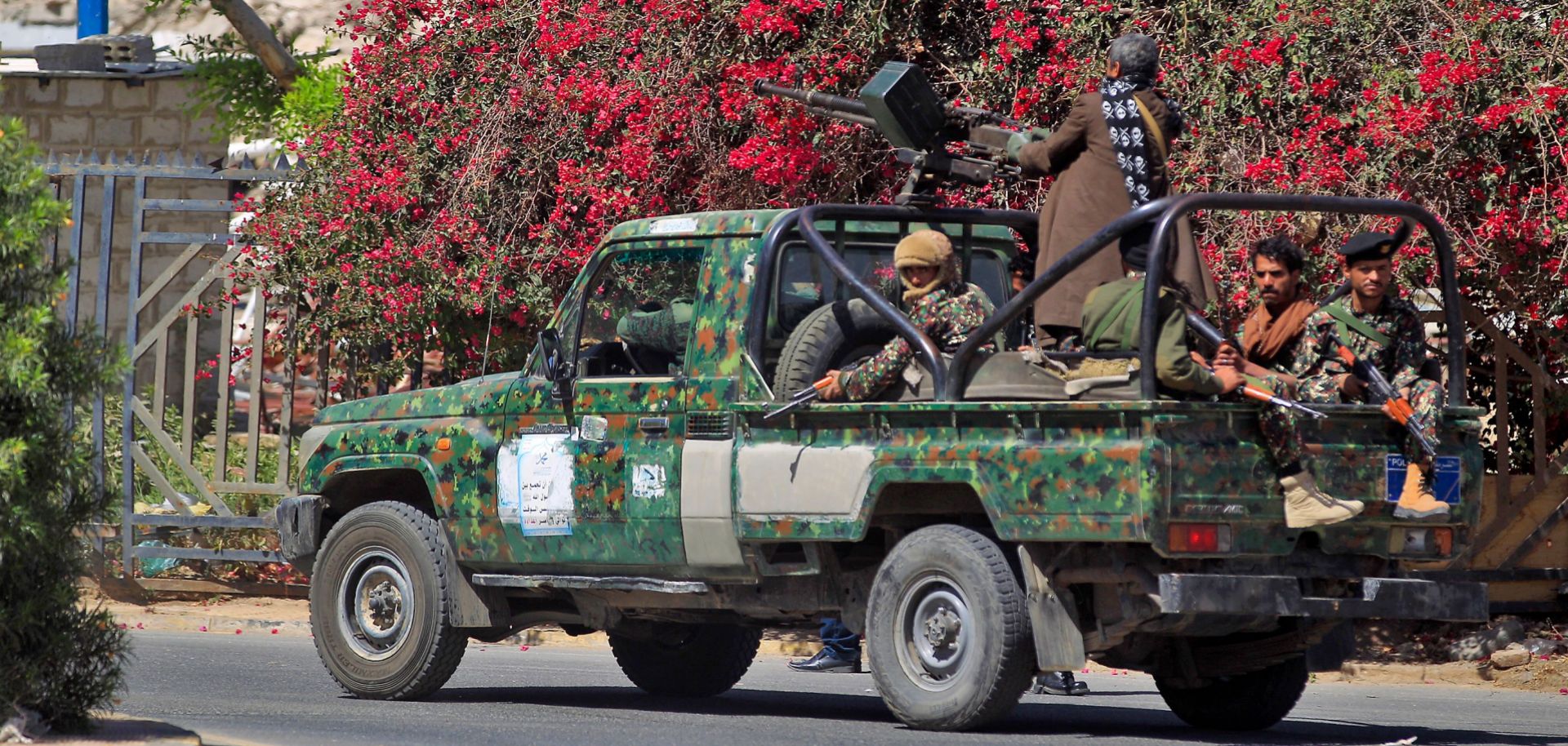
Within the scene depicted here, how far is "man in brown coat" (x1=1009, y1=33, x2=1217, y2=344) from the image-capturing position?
862 cm

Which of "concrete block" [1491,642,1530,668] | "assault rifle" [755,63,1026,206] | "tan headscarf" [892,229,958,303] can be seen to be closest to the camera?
"tan headscarf" [892,229,958,303]

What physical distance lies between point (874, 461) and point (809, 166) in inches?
188

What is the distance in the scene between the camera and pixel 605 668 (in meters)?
12.6

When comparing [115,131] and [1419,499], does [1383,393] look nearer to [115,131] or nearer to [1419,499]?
[1419,499]

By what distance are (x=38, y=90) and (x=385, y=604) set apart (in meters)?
14.0

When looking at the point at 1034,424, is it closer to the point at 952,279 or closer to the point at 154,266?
the point at 952,279

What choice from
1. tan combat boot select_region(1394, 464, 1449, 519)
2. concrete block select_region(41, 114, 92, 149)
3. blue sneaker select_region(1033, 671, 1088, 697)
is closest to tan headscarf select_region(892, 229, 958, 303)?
tan combat boot select_region(1394, 464, 1449, 519)

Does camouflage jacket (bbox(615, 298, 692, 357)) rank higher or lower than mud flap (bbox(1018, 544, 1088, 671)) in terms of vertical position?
higher

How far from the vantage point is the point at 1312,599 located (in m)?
7.62

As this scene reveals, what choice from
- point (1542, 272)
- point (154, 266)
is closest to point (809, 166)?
point (1542, 272)

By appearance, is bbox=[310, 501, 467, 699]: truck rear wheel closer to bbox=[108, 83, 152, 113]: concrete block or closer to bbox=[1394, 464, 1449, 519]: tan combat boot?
bbox=[1394, 464, 1449, 519]: tan combat boot

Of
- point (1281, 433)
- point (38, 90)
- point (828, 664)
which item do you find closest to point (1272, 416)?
point (1281, 433)

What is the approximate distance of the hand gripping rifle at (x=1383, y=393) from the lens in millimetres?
7695

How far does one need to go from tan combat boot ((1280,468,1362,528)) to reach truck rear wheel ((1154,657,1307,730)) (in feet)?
4.31
